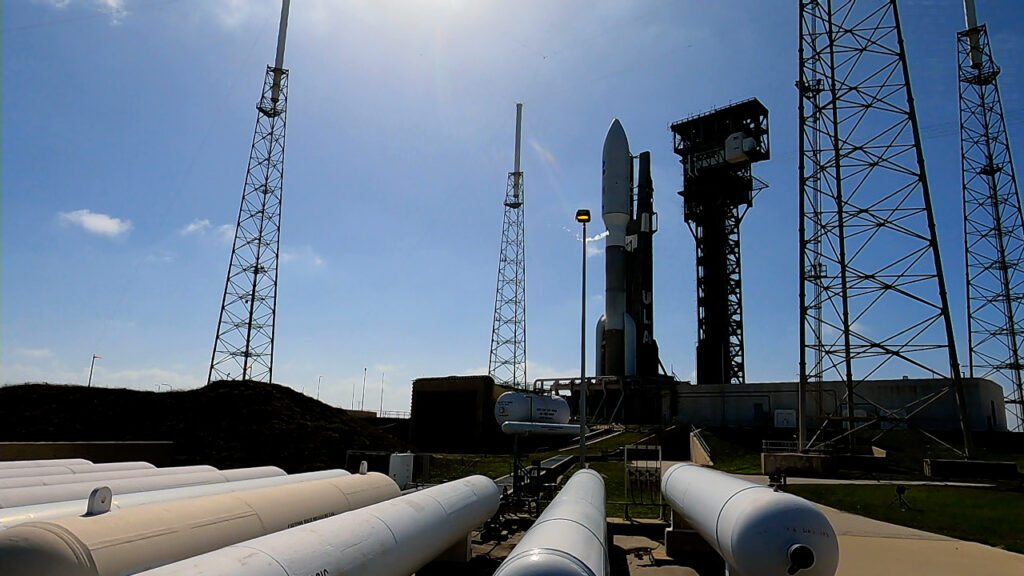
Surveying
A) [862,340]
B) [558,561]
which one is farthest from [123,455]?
[862,340]

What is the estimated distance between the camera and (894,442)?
41.0 metres

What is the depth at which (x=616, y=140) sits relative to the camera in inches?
2579

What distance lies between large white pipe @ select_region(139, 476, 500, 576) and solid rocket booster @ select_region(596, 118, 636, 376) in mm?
52751

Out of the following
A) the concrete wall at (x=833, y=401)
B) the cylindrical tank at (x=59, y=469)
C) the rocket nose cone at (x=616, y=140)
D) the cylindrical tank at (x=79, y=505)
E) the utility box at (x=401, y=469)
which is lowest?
the utility box at (x=401, y=469)

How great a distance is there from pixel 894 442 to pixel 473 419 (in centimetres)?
3285

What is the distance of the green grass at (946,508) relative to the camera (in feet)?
58.2

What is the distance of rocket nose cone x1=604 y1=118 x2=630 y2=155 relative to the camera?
65188 mm

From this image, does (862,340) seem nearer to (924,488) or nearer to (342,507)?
(924,488)

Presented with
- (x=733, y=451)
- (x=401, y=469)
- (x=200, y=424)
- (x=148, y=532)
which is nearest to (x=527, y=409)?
(x=733, y=451)

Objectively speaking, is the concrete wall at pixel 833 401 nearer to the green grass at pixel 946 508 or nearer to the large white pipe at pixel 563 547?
the green grass at pixel 946 508

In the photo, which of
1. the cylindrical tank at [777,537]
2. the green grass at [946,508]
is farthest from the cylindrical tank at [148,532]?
the green grass at [946,508]

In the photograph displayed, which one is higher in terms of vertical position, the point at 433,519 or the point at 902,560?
the point at 433,519

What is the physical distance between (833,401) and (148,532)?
57982mm

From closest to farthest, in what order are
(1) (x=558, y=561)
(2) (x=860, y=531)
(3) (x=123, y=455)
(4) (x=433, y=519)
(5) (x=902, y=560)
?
(1) (x=558, y=561) → (4) (x=433, y=519) → (5) (x=902, y=560) → (2) (x=860, y=531) → (3) (x=123, y=455)
